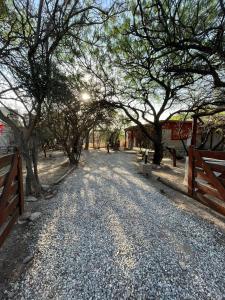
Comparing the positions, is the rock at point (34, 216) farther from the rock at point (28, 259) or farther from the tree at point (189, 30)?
the tree at point (189, 30)

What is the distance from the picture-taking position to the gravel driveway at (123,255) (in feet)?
6.25

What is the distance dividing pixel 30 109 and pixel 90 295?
4.52 metres

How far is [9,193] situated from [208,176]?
12.5ft

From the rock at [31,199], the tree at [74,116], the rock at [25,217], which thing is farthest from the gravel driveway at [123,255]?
the tree at [74,116]

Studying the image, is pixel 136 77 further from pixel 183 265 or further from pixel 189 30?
pixel 183 265

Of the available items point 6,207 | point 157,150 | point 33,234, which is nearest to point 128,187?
point 33,234

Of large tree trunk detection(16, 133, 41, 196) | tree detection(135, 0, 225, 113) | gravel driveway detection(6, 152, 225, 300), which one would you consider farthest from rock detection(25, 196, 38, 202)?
tree detection(135, 0, 225, 113)

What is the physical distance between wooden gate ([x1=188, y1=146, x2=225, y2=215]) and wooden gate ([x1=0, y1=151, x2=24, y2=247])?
12.1ft

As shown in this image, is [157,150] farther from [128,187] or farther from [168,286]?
[168,286]

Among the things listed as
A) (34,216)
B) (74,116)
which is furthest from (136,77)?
(34,216)

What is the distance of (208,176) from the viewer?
386 cm

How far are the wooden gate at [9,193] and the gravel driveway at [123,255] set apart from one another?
0.46 m

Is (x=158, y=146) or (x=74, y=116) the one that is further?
(x=158, y=146)

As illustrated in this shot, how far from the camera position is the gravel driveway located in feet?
6.25
